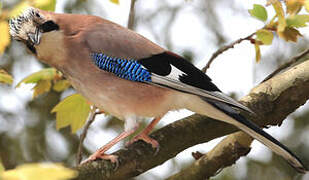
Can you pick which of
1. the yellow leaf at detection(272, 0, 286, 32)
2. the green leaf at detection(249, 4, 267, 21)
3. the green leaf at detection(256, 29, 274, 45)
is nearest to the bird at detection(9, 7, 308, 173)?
the green leaf at detection(256, 29, 274, 45)

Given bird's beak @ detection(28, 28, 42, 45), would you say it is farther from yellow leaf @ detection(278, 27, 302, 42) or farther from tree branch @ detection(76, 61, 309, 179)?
yellow leaf @ detection(278, 27, 302, 42)

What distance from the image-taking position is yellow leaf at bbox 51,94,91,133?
3232mm

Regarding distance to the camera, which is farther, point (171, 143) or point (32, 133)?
point (32, 133)

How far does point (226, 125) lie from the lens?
3.21 metres

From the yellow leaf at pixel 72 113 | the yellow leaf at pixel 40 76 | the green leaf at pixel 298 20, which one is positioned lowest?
the yellow leaf at pixel 72 113

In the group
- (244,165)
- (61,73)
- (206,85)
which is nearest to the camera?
(206,85)

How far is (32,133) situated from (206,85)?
264 centimetres

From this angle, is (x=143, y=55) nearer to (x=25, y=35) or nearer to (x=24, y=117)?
(x=25, y=35)

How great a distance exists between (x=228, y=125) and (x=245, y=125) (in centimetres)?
23

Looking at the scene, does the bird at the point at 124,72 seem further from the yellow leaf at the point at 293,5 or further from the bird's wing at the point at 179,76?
the yellow leaf at the point at 293,5

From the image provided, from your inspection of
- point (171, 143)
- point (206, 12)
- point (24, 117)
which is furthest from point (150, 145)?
point (206, 12)

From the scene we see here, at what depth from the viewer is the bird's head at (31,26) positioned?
9.75 ft

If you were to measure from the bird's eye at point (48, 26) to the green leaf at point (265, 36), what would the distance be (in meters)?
1.30

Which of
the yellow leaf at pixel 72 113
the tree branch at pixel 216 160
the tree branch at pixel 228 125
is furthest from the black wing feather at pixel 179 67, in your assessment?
the yellow leaf at pixel 72 113
